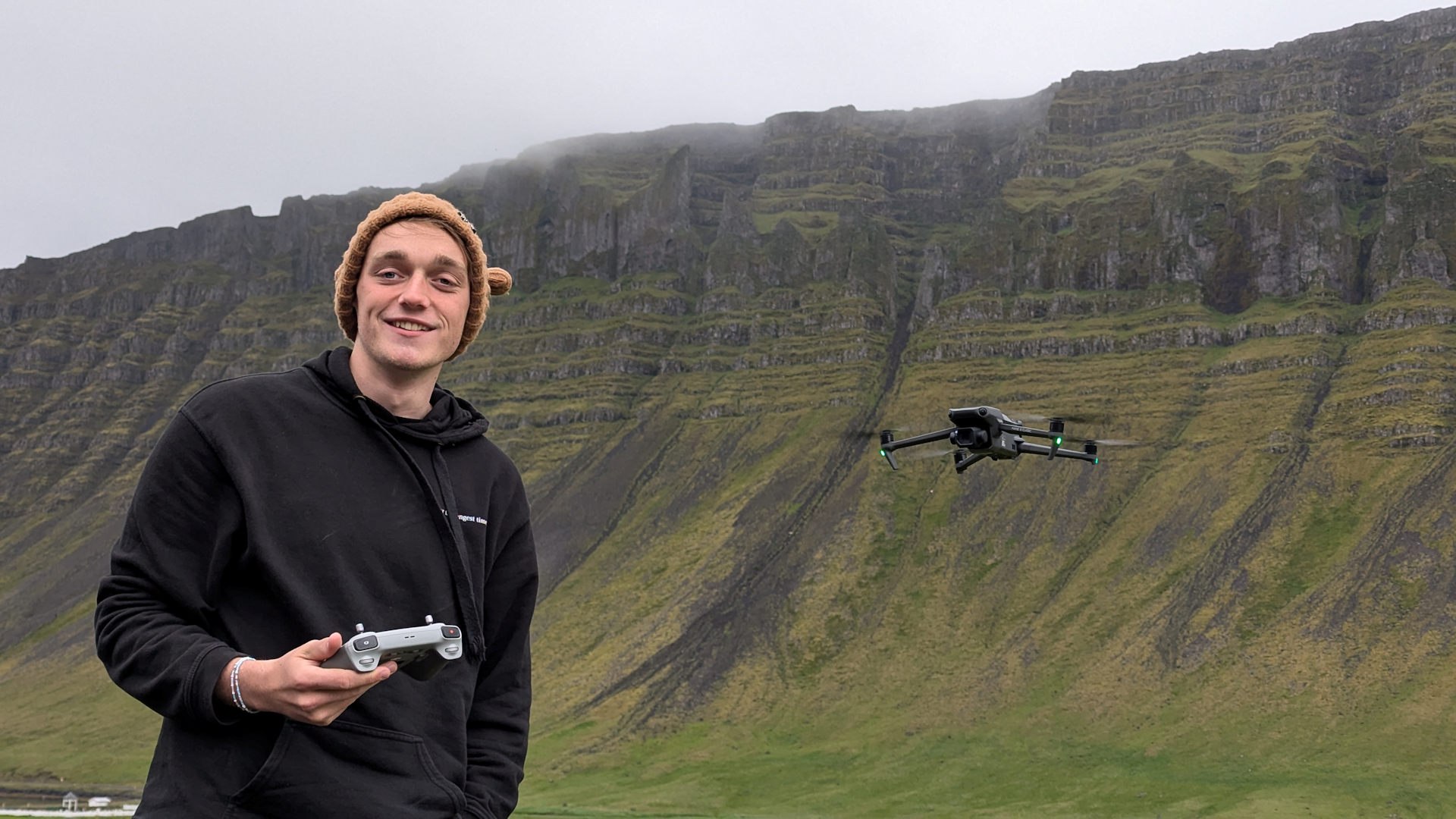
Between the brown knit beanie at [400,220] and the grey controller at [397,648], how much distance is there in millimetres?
1433

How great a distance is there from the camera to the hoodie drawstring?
457 cm

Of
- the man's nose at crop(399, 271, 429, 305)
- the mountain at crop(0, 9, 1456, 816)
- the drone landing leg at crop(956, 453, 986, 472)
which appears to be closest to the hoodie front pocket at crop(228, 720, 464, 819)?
the man's nose at crop(399, 271, 429, 305)

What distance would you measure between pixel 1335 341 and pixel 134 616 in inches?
6937

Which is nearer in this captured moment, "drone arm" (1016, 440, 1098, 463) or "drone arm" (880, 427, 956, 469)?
"drone arm" (1016, 440, 1098, 463)

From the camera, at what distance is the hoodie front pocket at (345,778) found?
4.11 m

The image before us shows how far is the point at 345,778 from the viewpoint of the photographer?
13.7 feet

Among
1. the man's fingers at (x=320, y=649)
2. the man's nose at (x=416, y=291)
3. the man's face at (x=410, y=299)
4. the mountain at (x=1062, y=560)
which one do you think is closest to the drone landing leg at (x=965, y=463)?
the man's face at (x=410, y=299)

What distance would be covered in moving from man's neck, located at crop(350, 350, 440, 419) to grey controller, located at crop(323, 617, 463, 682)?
42.5 inches

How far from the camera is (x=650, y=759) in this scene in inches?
4486

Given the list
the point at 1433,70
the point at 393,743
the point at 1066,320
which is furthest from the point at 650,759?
the point at 1433,70

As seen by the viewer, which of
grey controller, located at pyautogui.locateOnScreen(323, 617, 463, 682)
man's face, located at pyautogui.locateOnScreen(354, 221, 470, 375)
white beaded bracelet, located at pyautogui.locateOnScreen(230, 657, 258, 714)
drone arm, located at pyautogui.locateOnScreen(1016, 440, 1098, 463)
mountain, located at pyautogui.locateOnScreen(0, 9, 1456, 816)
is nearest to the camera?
grey controller, located at pyautogui.locateOnScreen(323, 617, 463, 682)

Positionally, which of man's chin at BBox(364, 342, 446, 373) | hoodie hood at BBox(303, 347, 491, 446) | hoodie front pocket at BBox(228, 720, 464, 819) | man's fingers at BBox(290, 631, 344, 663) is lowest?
hoodie front pocket at BBox(228, 720, 464, 819)

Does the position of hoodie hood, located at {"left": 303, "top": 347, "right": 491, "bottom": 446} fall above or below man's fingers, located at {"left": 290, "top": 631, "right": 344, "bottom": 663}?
above

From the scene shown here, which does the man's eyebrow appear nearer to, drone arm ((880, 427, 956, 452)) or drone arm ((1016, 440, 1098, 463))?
drone arm ((880, 427, 956, 452))
